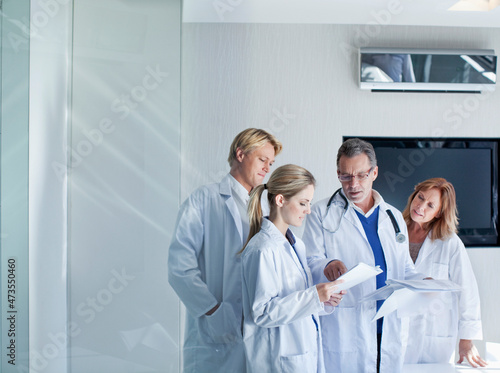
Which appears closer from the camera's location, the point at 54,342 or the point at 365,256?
the point at 54,342

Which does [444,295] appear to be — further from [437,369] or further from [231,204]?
[231,204]

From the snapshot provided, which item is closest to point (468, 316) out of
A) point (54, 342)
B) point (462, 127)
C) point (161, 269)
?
point (462, 127)

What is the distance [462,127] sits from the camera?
3342 millimetres

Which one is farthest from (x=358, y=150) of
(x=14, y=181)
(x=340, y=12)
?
(x=14, y=181)

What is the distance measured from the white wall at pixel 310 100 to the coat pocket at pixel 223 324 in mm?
990

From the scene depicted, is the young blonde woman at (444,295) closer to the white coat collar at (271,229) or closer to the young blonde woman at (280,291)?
the young blonde woman at (280,291)

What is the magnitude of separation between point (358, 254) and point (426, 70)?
1565 mm

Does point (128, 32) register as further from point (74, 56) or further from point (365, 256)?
point (365, 256)

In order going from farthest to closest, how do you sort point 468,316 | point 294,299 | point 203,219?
point 468,316 < point 203,219 < point 294,299

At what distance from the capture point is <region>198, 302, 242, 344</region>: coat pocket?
218cm

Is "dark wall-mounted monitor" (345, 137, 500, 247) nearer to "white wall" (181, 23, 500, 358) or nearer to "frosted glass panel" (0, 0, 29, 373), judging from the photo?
"white wall" (181, 23, 500, 358)

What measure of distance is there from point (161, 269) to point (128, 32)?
112cm

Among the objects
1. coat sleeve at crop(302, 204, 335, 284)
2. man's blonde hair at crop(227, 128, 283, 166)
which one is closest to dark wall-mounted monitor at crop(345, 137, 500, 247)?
coat sleeve at crop(302, 204, 335, 284)

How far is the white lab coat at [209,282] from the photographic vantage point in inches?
85.7
